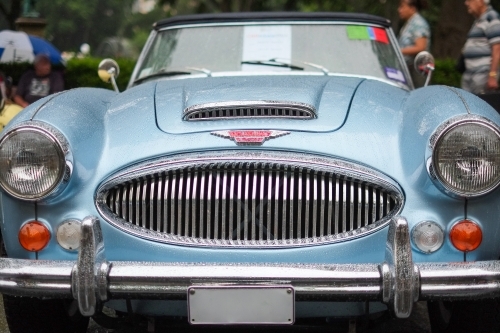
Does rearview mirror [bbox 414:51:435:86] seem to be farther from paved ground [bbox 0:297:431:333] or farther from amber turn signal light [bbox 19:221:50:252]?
amber turn signal light [bbox 19:221:50:252]

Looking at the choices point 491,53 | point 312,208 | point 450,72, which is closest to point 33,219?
point 312,208

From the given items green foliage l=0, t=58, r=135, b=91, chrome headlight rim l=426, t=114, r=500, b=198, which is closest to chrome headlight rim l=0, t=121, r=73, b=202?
chrome headlight rim l=426, t=114, r=500, b=198

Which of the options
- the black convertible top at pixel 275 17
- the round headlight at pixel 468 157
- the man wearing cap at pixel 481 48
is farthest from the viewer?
the man wearing cap at pixel 481 48

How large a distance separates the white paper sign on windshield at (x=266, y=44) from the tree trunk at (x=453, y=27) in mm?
9710

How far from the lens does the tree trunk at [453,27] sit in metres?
14.4

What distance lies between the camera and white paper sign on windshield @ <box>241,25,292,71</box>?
16.1ft

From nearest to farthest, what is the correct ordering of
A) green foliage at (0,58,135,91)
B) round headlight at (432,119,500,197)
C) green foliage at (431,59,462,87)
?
round headlight at (432,119,500,197) < green foliage at (431,59,462,87) < green foliage at (0,58,135,91)

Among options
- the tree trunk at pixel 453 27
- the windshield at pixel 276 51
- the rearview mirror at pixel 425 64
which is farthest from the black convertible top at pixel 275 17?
the tree trunk at pixel 453 27

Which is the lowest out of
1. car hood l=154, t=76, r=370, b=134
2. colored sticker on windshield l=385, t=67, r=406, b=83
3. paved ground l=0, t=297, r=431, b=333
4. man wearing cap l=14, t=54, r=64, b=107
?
man wearing cap l=14, t=54, r=64, b=107

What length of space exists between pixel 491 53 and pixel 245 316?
509 centimetres

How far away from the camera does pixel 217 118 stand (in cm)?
362

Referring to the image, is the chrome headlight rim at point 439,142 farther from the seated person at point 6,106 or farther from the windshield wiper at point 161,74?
the seated person at point 6,106

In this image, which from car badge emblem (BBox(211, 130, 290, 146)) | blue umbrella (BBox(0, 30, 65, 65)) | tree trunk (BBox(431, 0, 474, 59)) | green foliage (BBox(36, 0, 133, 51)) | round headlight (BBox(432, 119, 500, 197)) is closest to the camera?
round headlight (BBox(432, 119, 500, 197))

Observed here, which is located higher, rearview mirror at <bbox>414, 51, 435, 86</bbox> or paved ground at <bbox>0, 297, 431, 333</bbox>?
rearview mirror at <bbox>414, 51, 435, 86</bbox>
